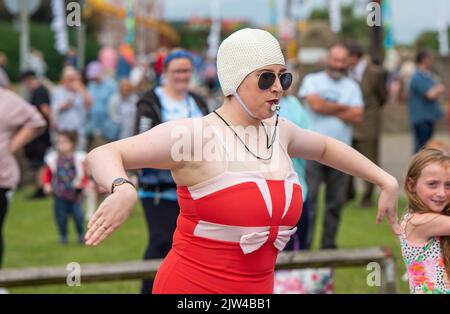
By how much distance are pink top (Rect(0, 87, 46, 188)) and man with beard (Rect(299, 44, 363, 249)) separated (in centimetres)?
279

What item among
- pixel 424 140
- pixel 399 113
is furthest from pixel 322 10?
pixel 424 140

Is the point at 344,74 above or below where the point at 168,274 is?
above

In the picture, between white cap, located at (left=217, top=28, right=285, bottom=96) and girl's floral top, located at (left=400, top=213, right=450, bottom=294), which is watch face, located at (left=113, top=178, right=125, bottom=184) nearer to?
white cap, located at (left=217, top=28, right=285, bottom=96)

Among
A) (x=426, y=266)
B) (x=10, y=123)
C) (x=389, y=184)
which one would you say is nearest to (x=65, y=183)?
(x=10, y=123)

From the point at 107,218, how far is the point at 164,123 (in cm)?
73

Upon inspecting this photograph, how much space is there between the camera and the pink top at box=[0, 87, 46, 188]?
23.3 ft

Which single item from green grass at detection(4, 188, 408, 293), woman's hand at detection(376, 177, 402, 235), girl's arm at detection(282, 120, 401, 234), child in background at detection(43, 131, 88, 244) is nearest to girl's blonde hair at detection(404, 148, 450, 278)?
girl's arm at detection(282, 120, 401, 234)

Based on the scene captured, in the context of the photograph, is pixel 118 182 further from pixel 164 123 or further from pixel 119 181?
pixel 164 123

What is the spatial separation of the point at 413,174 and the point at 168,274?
4.45 feet

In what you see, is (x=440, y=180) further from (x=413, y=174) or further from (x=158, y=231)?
(x=158, y=231)

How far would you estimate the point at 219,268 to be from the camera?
3.52 m

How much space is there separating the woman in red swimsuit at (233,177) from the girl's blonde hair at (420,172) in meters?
0.53

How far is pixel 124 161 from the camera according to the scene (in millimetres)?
3320

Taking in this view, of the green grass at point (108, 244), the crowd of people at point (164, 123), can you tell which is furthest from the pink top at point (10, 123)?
the green grass at point (108, 244)
